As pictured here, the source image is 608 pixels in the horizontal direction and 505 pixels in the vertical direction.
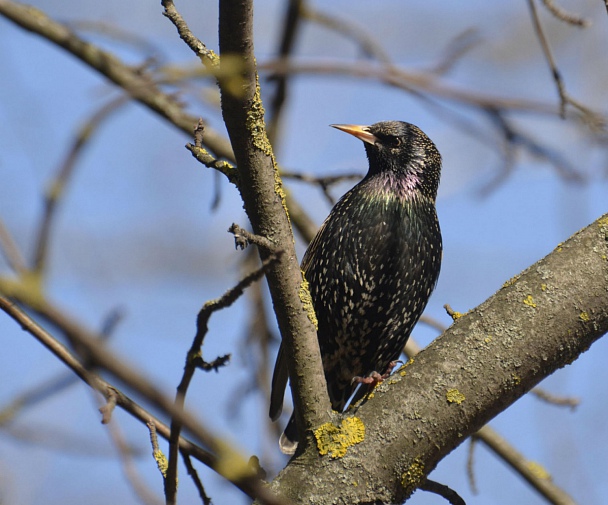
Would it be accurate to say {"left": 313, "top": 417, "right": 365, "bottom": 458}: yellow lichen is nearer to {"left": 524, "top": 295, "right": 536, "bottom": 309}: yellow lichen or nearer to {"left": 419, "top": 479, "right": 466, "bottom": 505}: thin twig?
{"left": 419, "top": 479, "right": 466, "bottom": 505}: thin twig

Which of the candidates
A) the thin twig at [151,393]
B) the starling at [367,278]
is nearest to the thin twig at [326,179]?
the starling at [367,278]

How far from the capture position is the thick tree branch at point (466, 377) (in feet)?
6.48

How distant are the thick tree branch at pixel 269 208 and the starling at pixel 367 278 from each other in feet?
3.75

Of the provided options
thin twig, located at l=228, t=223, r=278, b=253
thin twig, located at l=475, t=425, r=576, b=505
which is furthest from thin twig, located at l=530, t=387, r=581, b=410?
thin twig, located at l=228, t=223, r=278, b=253

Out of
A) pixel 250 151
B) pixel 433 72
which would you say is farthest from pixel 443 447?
pixel 433 72

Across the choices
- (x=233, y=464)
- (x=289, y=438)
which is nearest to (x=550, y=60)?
(x=289, y=438)

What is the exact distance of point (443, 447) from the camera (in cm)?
203

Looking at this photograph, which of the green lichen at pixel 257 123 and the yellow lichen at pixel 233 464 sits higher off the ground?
the green lichen at pixel 257 123

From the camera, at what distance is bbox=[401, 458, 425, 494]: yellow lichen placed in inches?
78.1

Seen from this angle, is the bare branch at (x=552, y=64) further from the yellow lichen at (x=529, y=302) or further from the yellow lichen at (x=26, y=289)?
the yellow lichen at (x=26, y=289)

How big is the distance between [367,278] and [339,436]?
1432mm

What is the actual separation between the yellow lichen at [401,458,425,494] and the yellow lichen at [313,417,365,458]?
138 mm

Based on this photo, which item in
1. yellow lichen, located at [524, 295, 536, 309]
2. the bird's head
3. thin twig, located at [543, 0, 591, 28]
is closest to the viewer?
yellow lichen, located at [524, 295, 536, 309]

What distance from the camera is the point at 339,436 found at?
78.8 inches
